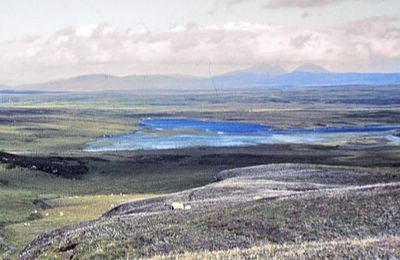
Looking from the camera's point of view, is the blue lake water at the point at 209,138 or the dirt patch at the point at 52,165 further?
the blue lake water at the point at 209,138

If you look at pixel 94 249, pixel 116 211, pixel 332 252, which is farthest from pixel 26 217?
pixel 332 252

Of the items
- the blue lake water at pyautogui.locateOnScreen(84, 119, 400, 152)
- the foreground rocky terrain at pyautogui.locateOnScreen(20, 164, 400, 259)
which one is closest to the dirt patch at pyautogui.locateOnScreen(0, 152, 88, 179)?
the blue lake water at pyautogui.locateOnScreen(84, 119, 400, 152)

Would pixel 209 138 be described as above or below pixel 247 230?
below

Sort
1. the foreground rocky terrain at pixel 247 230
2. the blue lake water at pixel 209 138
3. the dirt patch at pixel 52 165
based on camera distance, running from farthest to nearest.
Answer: the blue lake water at pixel 209 138 → the dirt patch at pixel 52 165 → the foreground rocky terrain at pixel 247 230

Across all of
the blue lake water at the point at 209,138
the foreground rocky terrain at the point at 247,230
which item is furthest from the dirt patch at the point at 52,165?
the foreground rocky terrain at the point at 247,230

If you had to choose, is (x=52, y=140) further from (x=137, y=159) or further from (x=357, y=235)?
(x=357, y=235)

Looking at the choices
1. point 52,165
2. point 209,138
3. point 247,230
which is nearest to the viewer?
point 247,230

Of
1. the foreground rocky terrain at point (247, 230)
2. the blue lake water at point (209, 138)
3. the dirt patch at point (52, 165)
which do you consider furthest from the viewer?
the blue lake water at point (209, 138)

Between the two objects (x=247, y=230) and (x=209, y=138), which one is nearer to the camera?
(x=247, y=230)

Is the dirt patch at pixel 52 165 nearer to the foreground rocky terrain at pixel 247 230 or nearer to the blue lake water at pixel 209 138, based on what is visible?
the blue lake water at pixel 209 138

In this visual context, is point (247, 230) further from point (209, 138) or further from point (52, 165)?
point (209, 138)

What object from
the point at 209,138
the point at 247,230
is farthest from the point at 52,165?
the point at 209,138
